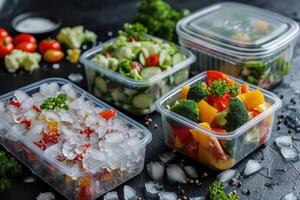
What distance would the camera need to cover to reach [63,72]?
2.79 meters

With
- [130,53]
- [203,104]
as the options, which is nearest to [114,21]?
[130,53]

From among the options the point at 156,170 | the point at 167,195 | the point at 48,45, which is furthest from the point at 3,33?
the point at 167,195

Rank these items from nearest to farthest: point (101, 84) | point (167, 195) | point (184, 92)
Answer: point (167, 195) < point (184, 92) < point (101, 84)

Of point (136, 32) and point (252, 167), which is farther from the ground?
point (136, 32)

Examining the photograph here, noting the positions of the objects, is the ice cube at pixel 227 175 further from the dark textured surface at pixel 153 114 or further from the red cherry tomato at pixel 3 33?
the red cherry tomato at pixel 3 33

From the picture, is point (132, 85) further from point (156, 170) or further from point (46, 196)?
point (46, 196)

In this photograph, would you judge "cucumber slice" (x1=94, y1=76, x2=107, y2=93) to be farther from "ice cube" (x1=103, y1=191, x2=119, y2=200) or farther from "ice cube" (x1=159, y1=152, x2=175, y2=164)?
"ice cube" (x1=103, y1=191, x2=119, y2=200)

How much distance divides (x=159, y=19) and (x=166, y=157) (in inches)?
39.8

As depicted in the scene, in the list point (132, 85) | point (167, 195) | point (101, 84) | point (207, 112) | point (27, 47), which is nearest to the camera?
point (167, 195)

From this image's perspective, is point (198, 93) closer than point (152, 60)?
Yes

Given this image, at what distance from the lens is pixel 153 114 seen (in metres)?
2.45

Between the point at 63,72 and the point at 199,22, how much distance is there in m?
0.72

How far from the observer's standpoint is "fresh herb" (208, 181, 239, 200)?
6.22 feet

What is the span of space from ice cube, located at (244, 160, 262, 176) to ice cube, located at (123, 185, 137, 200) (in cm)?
42
